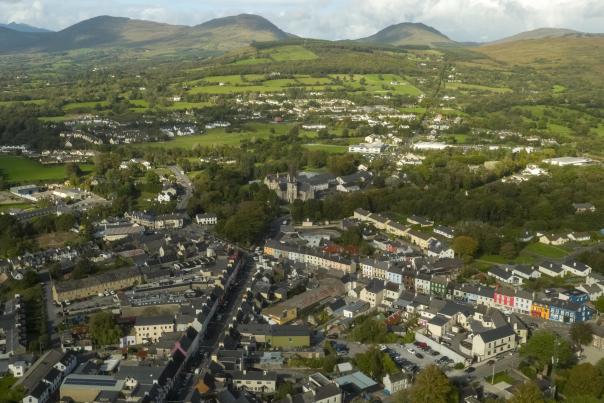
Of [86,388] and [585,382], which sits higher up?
[585,382]

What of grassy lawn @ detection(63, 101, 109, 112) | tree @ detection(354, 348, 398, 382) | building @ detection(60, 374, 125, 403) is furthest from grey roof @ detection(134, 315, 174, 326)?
grassy lawn @ detection(63, 101, 109, 112)

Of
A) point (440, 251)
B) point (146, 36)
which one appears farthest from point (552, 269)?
point (146, 36)

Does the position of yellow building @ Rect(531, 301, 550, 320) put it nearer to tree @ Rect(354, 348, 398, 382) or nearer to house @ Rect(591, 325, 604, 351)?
house @ Rect(591, 325, 604, 351)

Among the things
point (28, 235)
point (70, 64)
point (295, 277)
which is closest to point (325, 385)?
point (295, 277)

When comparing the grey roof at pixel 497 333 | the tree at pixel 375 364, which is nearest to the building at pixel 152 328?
the tree at pixel 375 364

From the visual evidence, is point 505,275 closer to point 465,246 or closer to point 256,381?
point 465,246

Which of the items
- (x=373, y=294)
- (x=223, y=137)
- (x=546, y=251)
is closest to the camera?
(x=373, y=294)
